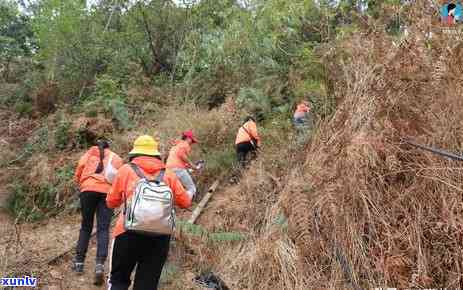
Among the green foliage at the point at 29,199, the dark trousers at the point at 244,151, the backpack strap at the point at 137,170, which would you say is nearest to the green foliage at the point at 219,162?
the dark trousers at the point at 244,151

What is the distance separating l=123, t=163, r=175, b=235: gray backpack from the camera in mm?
3617

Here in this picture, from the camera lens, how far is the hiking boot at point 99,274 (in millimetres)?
5463

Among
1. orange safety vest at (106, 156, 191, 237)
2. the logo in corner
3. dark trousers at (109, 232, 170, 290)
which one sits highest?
the logo in corner

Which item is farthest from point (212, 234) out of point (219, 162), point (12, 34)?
point (12, 34)

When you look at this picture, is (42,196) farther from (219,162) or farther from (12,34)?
(12,34)

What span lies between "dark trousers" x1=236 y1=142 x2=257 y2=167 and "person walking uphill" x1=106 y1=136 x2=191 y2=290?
551 centimetres

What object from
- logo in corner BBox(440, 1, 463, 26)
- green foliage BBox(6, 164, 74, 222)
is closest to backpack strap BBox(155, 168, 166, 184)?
logo in corner BBox(440, 1, 463, 26)

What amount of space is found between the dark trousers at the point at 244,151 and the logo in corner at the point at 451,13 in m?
5.20

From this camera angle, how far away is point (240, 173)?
374 inches

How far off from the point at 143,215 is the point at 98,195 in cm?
214

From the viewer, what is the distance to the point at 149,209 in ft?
11.9

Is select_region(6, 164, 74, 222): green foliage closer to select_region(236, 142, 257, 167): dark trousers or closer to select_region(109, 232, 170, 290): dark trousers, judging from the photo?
select_region(236, 142, 257, 167): dark trousers

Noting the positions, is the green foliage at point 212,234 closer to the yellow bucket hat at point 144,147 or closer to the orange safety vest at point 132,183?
the orange safety vest at point 132,183

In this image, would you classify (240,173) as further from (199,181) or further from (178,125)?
(178,125)
